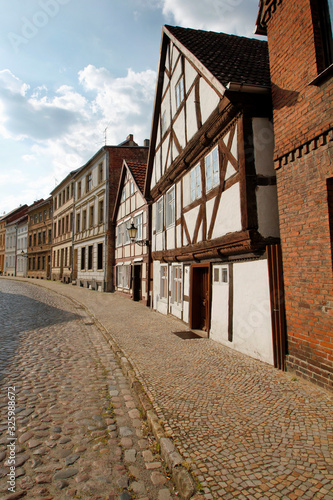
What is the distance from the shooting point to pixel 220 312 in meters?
7.68

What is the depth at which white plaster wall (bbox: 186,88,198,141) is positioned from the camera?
29.9 ft

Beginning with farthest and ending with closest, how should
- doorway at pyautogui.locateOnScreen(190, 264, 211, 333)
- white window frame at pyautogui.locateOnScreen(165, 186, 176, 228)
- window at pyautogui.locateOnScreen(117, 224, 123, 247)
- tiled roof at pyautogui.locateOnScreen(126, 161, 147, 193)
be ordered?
window at pyautogui.locateOnScreen(117, 224, 123, 247)
tiled roof at pyautogui.locateOnScreen(126, 161, 147, 193)
white window frame at pyautogui.locateOnScreen(165, 186, 176, 228)
doorway at pyautogui.locateOnScreen(190, 264, 211, 333)

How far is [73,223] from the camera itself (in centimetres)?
3131

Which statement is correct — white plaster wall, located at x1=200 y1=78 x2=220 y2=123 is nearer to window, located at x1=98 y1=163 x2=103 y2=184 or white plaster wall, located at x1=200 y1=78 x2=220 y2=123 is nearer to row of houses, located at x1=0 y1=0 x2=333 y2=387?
row of houses, located at x1=0 y1=0 x2=333 y2=387

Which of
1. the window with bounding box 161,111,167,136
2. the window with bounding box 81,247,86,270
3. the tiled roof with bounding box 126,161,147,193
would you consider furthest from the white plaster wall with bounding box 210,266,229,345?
the window with bounding box 81,247,86,270

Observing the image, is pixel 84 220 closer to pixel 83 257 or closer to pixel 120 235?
pixel 83 257

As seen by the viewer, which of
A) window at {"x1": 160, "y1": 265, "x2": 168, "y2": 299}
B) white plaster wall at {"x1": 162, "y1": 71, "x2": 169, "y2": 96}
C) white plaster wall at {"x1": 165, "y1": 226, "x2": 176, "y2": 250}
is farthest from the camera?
window at {"x1": 160, "y1": 265, "x2": 168, "y2": 299}

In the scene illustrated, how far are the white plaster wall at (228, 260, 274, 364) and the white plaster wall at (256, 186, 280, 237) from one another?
A: 0.62 m

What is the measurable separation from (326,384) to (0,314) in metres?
10.9

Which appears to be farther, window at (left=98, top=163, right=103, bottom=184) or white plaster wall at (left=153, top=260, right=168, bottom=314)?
window at (left=98, top=163, right=103, bottom=184)

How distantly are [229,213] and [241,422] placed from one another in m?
4.37

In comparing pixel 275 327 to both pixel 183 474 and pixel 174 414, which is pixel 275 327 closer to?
pixel 174 414

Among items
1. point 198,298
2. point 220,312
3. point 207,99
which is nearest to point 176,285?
point 198,298

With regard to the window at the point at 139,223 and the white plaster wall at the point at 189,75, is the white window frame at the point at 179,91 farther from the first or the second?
the window at the point at 139,223
